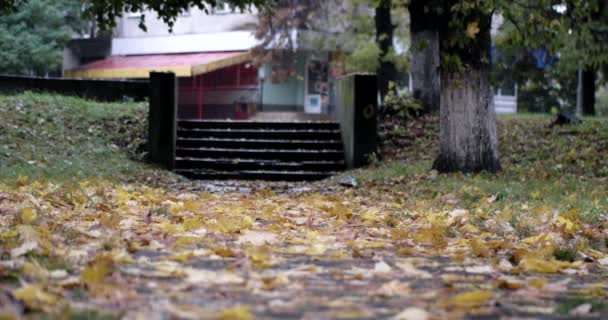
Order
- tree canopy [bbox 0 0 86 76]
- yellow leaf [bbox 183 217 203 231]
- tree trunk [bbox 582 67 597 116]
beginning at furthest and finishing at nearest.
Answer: tree canopy [bbox 0 0 86 76]
tree trunk [bbox 582 67 597 116]
yellow leaf [bbox 183 217 203 231]

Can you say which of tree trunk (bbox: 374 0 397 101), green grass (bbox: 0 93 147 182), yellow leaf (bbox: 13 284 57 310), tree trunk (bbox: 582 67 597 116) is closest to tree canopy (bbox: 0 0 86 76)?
tree trunk (bbox: 374 0 397 101)

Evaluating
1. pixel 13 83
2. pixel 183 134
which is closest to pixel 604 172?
pixel 183 134

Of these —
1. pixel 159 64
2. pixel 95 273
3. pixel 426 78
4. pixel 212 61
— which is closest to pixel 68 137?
pixel 426 78

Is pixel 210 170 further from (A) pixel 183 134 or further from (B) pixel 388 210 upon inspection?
(B) pixel 388 210

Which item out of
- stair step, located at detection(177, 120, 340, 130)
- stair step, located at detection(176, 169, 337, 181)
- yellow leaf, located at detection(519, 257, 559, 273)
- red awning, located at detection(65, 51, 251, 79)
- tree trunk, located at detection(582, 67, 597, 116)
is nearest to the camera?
yellow leaf, located at detection(519, 257, 559, 273)

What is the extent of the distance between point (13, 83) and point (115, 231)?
14930mm

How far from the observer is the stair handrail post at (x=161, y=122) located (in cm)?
1516

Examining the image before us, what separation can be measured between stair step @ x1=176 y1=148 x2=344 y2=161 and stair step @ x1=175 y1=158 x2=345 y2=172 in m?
0.29

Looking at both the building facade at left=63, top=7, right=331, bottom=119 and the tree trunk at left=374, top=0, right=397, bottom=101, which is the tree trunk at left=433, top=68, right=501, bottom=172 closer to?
the tree trunk at left=374, top=0, right=397, bottom=101

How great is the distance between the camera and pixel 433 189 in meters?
10.5

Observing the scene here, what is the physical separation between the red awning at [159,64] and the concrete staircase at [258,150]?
1356 centimetres

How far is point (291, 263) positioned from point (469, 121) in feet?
28.4

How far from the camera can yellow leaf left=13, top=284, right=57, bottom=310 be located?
9.30 ft

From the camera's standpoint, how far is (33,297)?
9.35 ft
